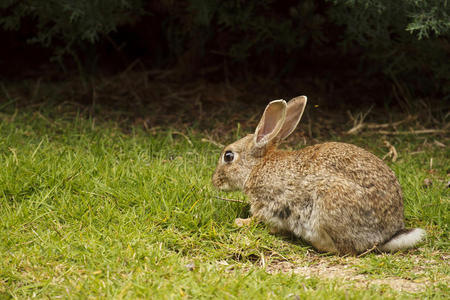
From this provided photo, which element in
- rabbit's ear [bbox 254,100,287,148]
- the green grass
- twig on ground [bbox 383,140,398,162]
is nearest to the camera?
the green grass

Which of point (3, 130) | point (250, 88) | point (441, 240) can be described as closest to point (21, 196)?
point (3, 130)

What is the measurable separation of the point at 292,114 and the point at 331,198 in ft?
3.71

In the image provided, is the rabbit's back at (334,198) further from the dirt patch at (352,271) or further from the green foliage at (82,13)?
the green foliage at (82,13)

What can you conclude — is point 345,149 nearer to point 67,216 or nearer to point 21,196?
point 67,216

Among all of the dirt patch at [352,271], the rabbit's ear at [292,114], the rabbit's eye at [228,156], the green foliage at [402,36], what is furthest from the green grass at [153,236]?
the green foliage at [402,36]

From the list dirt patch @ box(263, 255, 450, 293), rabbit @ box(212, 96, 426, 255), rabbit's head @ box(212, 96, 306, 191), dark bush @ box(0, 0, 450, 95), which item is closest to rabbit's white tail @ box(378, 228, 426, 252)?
rabbit @ box(212, 96, 426, 255)

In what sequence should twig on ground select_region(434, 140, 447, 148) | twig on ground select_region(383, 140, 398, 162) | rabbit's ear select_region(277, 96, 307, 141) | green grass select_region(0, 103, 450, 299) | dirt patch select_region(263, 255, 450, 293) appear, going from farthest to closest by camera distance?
twig on ground select_region(434, 140, 447, 148) < twig on ground select_region(383, 140, 398, 162) < rabbit's ear select_region(277, 96, 307, 141) < dirt patch select_region(263, 255, 450, 293) < green grass select_region(0, 103, 450, 299)

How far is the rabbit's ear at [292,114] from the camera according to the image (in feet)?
15.8

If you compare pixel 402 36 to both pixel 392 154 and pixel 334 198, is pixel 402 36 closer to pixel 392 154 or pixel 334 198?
pixel 392 154

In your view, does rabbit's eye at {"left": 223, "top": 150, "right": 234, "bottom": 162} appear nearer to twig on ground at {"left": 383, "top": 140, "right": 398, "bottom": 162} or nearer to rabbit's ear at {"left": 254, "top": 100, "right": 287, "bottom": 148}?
rabbit's ear at {"left": 254, "top": 100, "right": 287, "bottom": 148}

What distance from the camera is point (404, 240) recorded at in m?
4.03

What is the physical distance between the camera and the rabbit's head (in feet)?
15.4

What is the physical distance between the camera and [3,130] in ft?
19.6

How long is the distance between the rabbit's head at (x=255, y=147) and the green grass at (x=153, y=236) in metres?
0.19
